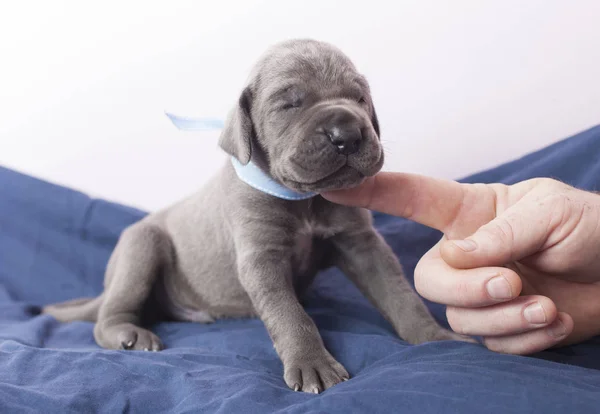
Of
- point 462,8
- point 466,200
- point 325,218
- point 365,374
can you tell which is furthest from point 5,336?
point 462,8

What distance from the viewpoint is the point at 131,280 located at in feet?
9.12

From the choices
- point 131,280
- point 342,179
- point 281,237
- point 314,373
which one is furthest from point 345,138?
point 131,280

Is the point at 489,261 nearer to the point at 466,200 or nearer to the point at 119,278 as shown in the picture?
the point at 466,200

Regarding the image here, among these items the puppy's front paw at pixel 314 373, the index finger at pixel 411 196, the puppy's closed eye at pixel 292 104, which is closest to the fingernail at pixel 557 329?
the index finger at pixel 411 196

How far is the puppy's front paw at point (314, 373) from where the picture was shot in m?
1.74

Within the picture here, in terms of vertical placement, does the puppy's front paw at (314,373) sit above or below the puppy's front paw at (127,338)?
above

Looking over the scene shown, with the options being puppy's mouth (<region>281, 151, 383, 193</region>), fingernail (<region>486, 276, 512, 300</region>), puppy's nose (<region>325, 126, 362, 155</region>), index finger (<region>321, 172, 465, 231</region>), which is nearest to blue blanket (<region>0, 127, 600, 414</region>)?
fingernail (<region>486, 276, 512, 300</region>)

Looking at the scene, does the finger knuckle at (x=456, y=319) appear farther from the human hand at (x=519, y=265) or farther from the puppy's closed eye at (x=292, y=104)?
the puppy's closed eye at (x=292, y=104)

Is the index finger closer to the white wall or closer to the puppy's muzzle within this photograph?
the puppy's muzzle

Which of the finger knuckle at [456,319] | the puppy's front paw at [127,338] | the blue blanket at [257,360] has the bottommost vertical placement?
the puppy's front paw at [127,338]

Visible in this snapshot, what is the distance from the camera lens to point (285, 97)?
6.88 feet

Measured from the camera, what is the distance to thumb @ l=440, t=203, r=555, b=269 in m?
1.53

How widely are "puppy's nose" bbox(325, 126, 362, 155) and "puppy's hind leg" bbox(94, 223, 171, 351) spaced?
129 centimetres

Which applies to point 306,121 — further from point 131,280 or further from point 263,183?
point 131,280
